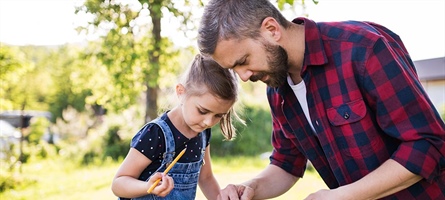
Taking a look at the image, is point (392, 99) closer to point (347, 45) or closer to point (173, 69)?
point (347, 45)

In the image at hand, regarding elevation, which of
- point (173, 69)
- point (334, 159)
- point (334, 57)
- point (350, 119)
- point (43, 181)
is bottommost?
point (43, 181)

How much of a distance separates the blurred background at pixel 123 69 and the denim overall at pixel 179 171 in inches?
11.5

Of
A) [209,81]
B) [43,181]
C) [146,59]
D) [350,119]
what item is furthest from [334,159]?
[43,181]

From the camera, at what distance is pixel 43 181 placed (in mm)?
8375

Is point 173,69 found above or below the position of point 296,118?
below

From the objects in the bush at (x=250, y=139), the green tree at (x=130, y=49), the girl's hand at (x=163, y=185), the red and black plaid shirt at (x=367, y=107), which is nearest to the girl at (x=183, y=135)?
the girl's hand at (x=163, y=185)

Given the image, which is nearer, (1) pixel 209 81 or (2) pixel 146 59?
(1) pixel 209 81

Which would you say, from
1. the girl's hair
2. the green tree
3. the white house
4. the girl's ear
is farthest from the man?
the green tree

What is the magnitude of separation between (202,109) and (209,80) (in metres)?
0.11

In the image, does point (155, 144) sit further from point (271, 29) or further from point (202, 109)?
point (271, 29)

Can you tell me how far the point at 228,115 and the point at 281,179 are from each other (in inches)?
13.3

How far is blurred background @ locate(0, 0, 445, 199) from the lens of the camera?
13.2ft

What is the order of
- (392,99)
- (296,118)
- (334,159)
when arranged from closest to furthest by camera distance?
(392,99), (334,159), (296,118)

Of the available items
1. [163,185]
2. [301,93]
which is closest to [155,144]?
[163,185]
